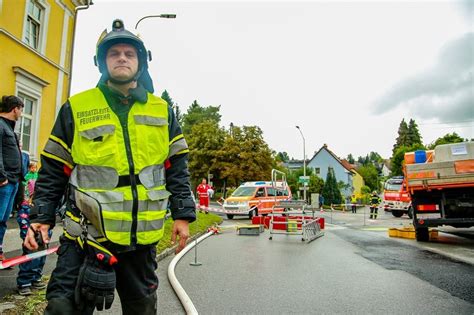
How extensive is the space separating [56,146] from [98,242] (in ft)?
2.02

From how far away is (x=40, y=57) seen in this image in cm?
1399

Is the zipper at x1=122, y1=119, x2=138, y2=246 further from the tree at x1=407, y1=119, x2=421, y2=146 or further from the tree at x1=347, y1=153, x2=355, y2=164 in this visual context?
the tree at x1=347, y1=153, x2=355, y2=164

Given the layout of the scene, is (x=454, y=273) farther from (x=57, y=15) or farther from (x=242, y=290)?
(x=57, y=15)

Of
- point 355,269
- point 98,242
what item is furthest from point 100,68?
point 355,269

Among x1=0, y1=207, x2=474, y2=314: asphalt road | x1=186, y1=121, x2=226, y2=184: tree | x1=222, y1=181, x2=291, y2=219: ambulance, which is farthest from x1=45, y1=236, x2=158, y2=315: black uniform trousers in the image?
x1=186, y1=121, x2=226, y2=184: tree

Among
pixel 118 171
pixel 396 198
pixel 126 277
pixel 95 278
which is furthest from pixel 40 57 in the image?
pixel 396 198

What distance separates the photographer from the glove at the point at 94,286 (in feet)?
6.37

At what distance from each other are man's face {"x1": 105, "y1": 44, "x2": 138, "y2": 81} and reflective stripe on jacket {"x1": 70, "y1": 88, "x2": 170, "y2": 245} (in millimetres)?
178

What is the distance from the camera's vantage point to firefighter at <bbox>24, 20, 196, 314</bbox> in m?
2.00

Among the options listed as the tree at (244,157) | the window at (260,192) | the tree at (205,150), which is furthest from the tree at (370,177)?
the window at (260,192)

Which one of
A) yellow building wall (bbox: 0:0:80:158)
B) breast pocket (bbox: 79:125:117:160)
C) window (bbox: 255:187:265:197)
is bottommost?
breast pocket (bbox: 79:125:117:160)

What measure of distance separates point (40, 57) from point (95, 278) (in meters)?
14.3

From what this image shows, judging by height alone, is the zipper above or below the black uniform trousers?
above

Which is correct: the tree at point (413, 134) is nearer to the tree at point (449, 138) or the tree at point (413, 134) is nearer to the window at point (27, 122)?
the tree at point (449, 138)
